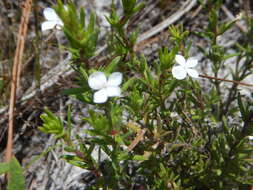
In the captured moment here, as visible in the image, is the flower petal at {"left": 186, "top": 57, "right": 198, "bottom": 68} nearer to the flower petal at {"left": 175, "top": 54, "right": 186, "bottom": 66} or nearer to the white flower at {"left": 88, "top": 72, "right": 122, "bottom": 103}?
the flower petal at {"left": 175, "top": 54, "right": 186, "bottom": 66}

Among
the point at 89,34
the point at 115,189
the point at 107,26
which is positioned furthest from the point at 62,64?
the point at 89,34

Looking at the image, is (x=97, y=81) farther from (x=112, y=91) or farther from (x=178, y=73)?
(x=178, y=73)

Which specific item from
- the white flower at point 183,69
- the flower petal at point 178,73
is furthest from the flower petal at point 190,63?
A: the flower petal at point 178,73

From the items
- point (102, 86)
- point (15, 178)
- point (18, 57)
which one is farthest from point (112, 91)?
point (18, 57)

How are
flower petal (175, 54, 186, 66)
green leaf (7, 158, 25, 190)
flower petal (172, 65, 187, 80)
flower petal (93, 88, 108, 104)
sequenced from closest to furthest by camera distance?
flower petal (93, 88, 108, 104)
flower petal (172, 65, 187, 80)
flower petal (175, 54, 186, 66)
green leaf (7, 158, 25, 190)

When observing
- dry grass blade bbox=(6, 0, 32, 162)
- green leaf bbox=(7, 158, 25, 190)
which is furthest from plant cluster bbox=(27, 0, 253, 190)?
dry grass blade bbox=(6, 0, 32, 162)

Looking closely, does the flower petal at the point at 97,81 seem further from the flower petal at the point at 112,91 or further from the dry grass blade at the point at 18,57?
the dry grass blade at the point at 18,57
